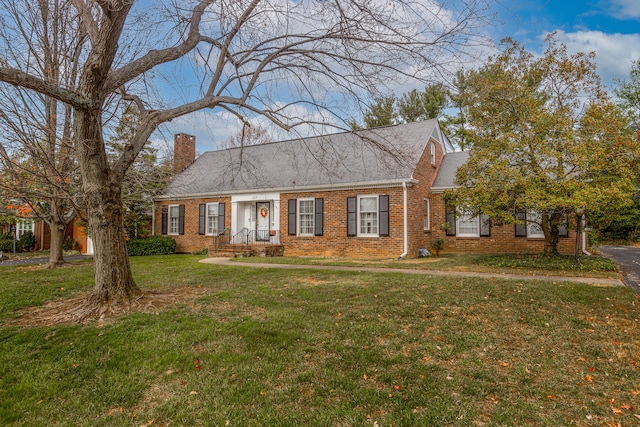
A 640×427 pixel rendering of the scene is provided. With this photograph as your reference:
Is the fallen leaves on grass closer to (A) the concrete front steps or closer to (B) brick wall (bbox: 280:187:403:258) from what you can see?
(A) the concrete front steps

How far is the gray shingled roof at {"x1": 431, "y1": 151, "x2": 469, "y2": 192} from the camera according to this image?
16031mm

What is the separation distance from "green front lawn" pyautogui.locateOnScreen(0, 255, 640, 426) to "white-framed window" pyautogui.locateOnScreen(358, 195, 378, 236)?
7498 mm

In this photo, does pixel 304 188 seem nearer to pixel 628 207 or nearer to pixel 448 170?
pixel 448 170

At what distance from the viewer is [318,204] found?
15164mm

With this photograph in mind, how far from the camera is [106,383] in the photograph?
11.8 feet

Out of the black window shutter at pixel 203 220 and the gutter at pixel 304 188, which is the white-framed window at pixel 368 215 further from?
the black window shutter at pixel 203 220

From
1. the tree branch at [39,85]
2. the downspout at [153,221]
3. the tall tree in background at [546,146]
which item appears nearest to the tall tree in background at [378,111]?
the tree branch at [39,85]

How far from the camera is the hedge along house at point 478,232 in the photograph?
45.9 feet

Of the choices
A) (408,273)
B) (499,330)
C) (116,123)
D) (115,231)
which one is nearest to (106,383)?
(115,231)

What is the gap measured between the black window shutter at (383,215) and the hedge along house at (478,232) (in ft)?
7.93

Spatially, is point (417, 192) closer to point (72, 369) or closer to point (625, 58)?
point (72, 369)

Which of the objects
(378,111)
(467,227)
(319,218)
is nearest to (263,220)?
(319,218)

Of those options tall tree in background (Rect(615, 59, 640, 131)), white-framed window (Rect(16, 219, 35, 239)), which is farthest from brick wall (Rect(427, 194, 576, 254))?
white-framed window (Rect(16, 219, 35, 239))

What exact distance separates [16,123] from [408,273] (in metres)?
8.88
